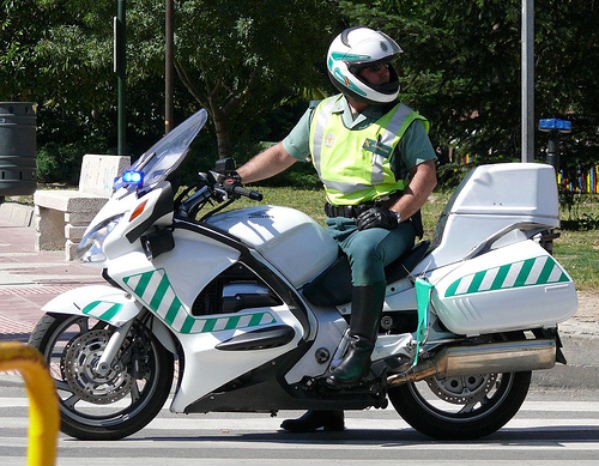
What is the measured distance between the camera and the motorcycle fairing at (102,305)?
5996 millimetres

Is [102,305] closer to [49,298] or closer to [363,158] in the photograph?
[363,158]

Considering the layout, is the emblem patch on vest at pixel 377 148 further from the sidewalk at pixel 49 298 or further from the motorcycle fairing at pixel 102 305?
the sidewalk at pixel 49 298

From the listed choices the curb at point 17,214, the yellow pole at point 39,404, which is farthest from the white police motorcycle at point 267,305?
the curb at point 17,214

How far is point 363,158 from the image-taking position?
6.25m

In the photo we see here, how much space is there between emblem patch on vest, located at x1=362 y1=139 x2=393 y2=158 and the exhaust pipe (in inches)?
37.4

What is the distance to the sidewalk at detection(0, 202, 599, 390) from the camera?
816 centimetres

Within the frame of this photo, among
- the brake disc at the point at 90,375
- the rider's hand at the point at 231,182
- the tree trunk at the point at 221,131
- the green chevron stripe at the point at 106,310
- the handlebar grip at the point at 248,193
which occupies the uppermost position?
the rider's hand at the point at 231,182

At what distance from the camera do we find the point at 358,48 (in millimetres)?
6250

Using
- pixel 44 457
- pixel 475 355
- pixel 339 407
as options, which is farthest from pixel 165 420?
pixel 44 457

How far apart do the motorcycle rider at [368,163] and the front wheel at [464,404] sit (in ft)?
1.35

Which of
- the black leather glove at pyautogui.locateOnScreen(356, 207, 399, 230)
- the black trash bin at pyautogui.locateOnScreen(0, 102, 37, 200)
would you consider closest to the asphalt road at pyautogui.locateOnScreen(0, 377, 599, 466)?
the black leather glove at pyautogui.locateOnScreen(356, 207, 399, 230)

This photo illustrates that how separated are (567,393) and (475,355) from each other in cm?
204

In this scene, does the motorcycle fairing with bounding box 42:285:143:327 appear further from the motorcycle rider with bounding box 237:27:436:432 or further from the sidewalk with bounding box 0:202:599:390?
the sidewalk with bounding box 0:202:599:390

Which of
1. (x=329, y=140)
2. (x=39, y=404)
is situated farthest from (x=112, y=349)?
(x=39, y=404)
